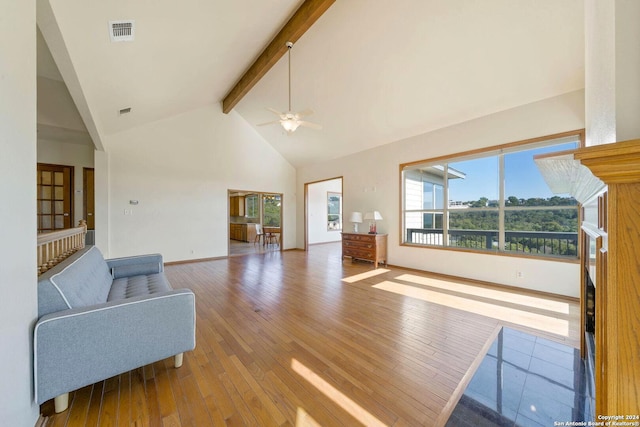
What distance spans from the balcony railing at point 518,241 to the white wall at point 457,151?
0.71 feet

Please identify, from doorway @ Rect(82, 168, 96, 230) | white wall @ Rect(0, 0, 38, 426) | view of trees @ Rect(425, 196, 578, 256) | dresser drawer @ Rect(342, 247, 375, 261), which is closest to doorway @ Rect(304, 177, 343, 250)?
dresser drawer @ Rect(342, 247, 375, 261)

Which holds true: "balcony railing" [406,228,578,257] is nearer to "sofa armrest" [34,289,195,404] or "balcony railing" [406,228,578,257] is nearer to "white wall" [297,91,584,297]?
"white wall" [297,91,584,297]

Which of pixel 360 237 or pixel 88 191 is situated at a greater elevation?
pixel 88 191

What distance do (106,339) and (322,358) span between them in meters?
1.54

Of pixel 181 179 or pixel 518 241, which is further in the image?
pixel 181 179

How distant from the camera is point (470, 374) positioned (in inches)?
72.3

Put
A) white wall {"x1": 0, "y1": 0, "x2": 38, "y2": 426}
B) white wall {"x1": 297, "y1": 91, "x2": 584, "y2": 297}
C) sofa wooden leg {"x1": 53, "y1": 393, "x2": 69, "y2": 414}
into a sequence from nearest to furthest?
1. white wall {"x1": 0, "y1": 0, "x2": 38, "y2": 426}
2. sofa wooden leg {"x1": 53, "y1": 393, "x2": 69, "y2": 414}
3. white wall {"x1": 297, "y1": 91, "x2": 584, "y2": 297}

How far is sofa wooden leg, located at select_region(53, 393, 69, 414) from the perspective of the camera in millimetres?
1493

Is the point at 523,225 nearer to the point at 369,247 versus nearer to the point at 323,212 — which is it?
the point at 369,247

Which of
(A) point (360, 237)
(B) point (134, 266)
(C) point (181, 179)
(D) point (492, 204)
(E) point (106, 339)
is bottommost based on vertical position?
(E) point (106, 339)

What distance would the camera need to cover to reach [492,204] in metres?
4.11

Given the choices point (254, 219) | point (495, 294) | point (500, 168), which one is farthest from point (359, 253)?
point (254, 219)

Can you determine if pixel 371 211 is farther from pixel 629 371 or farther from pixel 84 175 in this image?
pixel 84 175

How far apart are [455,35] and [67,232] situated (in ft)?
16.0
